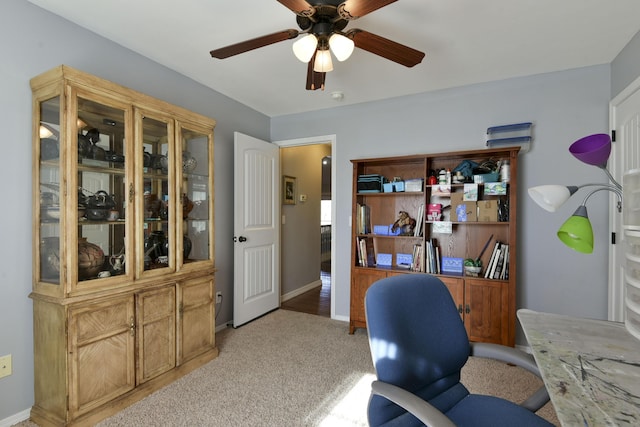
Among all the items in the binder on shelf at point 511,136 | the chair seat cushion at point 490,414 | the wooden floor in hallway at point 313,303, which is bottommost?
the wooden floor in hallway at point 313,303

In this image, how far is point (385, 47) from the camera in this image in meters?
1.73

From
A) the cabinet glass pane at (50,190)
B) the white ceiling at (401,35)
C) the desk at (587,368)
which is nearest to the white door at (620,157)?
the white ceiling at (401,35)

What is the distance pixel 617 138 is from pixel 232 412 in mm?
3437

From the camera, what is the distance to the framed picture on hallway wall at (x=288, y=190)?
4340 millimetres

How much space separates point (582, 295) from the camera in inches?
104

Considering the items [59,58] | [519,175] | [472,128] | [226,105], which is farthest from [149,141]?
[519,175]

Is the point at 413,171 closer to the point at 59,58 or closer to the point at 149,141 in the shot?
the point at 149,141

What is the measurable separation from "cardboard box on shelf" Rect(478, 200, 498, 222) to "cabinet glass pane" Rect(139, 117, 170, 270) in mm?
2606

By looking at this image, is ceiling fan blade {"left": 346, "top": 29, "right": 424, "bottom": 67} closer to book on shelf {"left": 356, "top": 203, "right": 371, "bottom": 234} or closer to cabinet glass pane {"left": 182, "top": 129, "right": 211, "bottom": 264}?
cabinet glass pane {"left": 182, "top": 129, "right": 211, "bottom": 264}

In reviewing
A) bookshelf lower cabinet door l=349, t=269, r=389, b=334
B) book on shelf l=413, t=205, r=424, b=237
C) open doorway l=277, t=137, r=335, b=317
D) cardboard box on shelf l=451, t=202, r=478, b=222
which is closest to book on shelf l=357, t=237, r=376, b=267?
bookshelf lower cabinet door l=349, t=269, r=389, b=334

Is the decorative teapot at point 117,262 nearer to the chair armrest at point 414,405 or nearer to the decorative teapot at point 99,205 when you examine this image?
the decorative teapot at point 99,205

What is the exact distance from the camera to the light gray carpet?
1875mm

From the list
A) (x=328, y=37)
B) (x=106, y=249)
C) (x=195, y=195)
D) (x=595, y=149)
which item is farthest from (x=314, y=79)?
(x=106, y=249)

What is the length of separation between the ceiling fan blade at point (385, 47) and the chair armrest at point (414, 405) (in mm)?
1626
